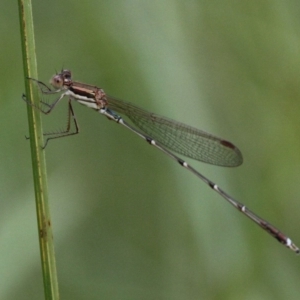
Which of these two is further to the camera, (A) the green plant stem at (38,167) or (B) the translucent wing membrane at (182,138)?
(B) the translucent wing membrane at (182,138)

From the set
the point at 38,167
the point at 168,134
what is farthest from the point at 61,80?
the point at 38,167

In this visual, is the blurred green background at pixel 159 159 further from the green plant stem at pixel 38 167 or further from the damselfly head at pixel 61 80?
the green plant stem at pixel 38 167

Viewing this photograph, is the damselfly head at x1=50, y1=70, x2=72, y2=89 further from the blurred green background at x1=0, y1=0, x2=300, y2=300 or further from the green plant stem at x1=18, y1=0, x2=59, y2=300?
the green plant stem at x1=18, y1=0, x2=59, y2=300

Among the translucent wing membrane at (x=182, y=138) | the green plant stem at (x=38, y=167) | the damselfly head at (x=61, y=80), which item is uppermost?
the translucent wing membrane at (x=182, y=138)

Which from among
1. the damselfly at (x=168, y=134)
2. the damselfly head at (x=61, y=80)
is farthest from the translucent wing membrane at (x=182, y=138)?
the damselfly head at (x=61, y=80)

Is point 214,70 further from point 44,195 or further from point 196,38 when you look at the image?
point 44,195

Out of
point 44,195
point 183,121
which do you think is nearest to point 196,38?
point 183,121

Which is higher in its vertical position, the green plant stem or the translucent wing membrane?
the translucent wing membrane

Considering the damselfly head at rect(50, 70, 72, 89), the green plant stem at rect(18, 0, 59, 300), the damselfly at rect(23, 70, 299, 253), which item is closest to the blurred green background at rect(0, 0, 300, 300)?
the damselfly at rect(23, 70, 299, 253)
